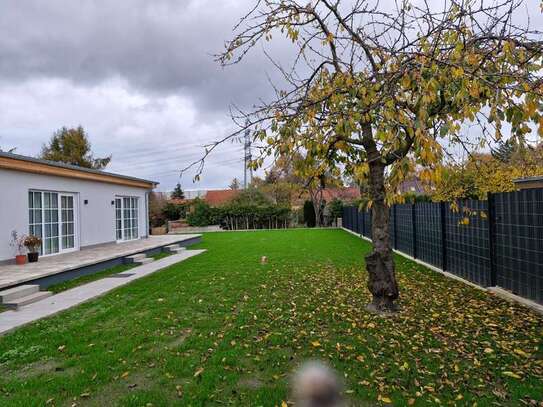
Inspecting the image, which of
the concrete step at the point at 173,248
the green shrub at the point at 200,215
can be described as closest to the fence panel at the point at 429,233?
the concrete step at the point at 173,248

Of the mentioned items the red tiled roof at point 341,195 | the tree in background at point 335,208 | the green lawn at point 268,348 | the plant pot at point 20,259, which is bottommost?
the green lawn at point 268,348

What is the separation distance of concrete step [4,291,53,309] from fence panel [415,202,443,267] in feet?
26.8

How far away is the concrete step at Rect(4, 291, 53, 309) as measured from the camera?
20.4 feet

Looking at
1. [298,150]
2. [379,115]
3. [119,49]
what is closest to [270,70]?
[298,150]

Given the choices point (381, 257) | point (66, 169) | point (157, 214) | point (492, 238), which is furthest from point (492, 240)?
point (157, 214)

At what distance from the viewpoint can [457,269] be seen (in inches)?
298

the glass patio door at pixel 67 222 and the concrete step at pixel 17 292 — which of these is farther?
the glass patio door at pixel 67 222

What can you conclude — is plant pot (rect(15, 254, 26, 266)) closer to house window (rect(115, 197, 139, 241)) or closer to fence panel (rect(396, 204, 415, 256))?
house window (rect(115, 197, 139, 241))

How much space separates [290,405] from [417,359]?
57.2 inches

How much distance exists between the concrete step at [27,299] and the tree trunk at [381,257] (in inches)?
226

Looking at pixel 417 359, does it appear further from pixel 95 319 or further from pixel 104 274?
pixel 104 274

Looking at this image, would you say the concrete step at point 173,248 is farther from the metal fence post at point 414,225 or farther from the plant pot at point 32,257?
the metal fence post at point 414,225

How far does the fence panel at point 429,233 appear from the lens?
852cm

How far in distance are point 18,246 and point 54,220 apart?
6.05ft
